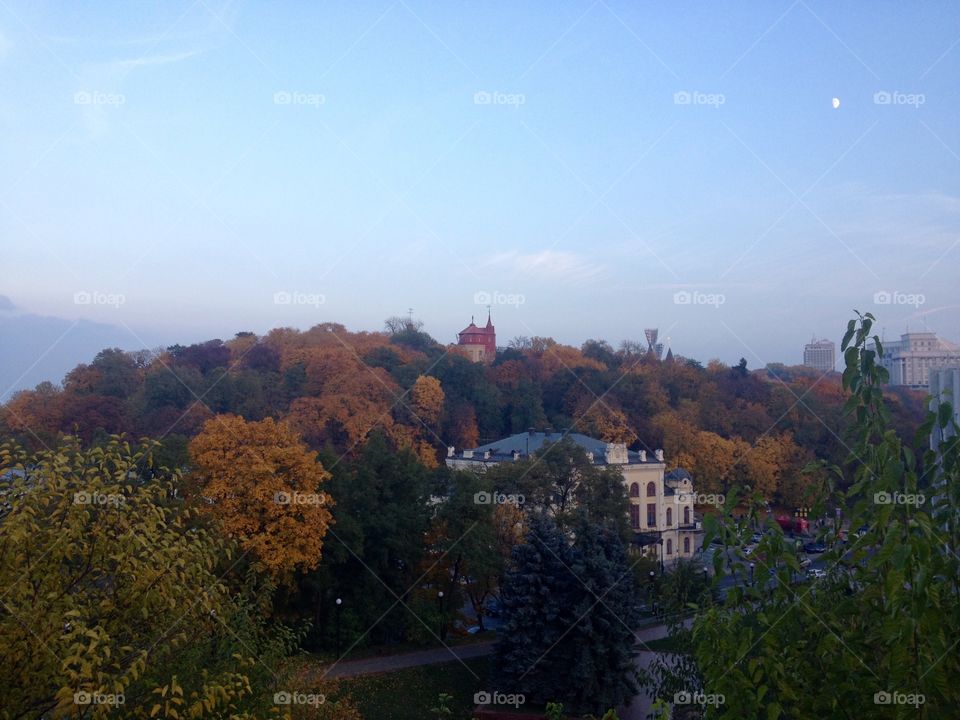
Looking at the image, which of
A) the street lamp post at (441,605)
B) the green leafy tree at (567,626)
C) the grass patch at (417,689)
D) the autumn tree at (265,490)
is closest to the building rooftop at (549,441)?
the street lamp post at (441,605)

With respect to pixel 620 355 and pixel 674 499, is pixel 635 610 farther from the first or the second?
pixel 620 355

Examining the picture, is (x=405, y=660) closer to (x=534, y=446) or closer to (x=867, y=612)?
(x=534, y=446)

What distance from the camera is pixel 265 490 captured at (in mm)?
13594

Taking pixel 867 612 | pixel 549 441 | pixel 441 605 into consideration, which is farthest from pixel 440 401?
pixel 867 612

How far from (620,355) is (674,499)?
18261mm

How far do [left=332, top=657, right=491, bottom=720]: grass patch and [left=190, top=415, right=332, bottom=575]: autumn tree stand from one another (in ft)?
7.23

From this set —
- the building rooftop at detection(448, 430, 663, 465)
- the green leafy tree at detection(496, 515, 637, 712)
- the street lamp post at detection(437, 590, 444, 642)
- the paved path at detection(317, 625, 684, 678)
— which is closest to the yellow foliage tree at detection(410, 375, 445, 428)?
the building rooftop at detection(448, 430, 663, 465)

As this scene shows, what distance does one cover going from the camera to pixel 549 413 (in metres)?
33.2

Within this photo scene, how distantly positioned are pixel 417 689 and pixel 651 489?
1173 cm

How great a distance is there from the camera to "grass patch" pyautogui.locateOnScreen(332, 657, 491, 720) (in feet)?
40.7

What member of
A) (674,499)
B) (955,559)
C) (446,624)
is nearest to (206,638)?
(955,559)

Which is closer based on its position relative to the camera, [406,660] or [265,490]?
[265,490]

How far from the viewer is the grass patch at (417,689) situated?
1240 cm

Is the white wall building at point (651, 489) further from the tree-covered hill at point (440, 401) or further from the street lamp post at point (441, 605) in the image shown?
the street lamp post at point (441, 605)
